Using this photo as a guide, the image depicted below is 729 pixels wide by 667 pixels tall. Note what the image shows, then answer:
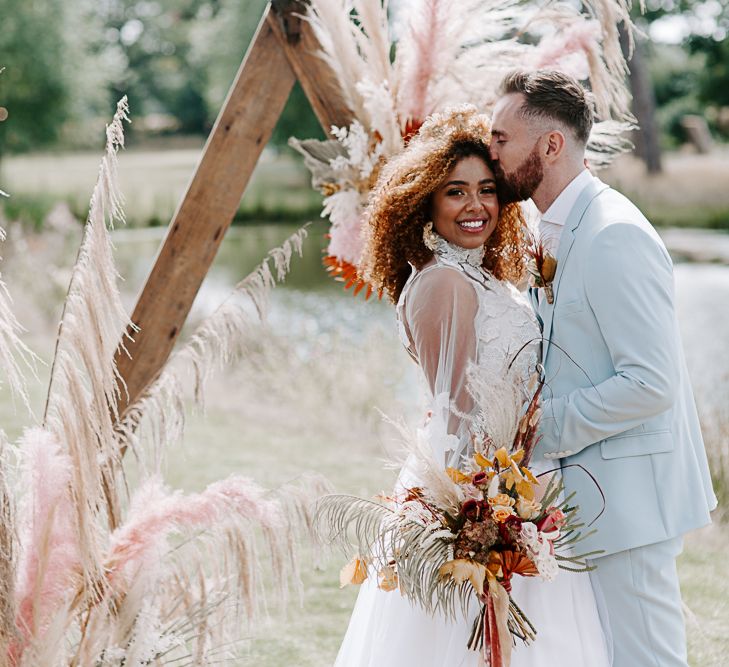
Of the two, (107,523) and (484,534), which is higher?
(107,523)

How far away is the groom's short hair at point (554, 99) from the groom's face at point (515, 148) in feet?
0.10

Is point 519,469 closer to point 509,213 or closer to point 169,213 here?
point 509,213

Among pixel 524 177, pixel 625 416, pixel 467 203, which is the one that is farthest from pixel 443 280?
pixel 625 416

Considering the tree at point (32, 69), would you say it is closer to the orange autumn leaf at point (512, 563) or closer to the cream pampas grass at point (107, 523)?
the cream pampas grass at point (107, 523)

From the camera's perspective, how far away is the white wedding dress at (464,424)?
2656mm

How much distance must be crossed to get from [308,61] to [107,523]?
1759 millimetres

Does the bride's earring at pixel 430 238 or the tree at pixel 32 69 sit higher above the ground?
the tree at pixel 32 69

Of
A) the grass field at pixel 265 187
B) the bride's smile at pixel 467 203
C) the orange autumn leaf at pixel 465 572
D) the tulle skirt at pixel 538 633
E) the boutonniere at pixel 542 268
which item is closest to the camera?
the orange autumn leaf at pixel 465 572

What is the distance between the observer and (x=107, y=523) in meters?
2.92

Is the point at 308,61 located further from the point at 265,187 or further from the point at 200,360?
the point at 265,187

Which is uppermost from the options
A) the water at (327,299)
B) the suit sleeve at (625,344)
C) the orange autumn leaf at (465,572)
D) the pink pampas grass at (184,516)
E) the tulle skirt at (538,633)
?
the water at (327,299)

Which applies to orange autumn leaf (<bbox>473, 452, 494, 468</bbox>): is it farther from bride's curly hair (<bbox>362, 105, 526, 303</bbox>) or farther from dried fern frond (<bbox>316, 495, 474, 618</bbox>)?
bride's curly hair (<bbox>362, 105, 526, 303</bbox>)

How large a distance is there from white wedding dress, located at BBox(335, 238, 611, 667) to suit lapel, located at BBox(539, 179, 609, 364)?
0.22ft

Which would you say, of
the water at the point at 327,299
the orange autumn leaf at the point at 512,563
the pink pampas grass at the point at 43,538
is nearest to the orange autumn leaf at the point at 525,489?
the orange autumn leaf at the point at 512,563
